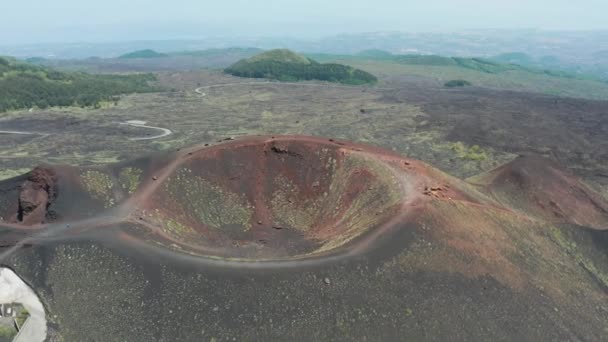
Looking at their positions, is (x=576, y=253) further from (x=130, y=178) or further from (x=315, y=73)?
(x=315, y=73)

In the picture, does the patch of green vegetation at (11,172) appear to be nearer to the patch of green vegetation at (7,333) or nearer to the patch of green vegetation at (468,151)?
the patch of green vegetation at (7,333)

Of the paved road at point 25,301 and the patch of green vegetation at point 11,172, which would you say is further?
the patch of green vegetation at point 11,172

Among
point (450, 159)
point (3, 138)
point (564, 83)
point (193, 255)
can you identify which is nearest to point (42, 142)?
point (3, 138)

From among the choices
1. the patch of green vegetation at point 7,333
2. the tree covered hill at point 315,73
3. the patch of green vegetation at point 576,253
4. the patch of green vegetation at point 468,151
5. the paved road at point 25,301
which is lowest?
the patch of green vegetation at point 468,151

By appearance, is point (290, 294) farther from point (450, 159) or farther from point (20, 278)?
point (450, 159)

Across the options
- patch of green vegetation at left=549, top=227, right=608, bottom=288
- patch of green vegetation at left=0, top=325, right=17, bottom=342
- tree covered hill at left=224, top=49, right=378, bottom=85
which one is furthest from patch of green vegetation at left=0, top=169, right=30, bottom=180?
tree covered hill at left=224, top=49, right=378, bottom=85

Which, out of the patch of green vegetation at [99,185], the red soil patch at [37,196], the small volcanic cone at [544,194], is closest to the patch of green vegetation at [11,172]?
the red soil patch at [37,196]

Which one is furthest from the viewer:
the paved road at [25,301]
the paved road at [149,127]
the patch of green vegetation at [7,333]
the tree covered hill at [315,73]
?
the tree covered hill at [315,73]
